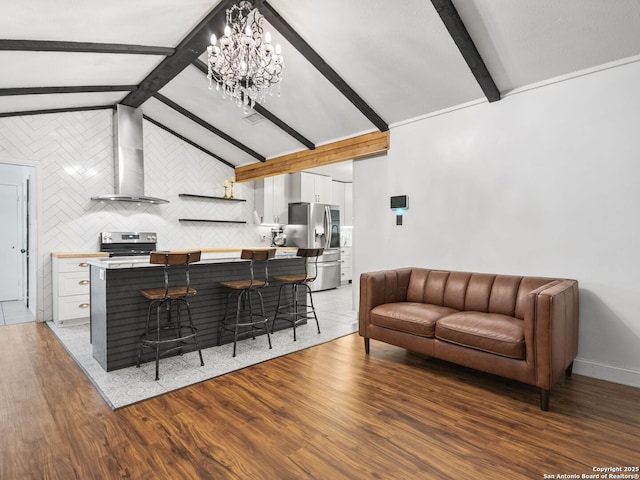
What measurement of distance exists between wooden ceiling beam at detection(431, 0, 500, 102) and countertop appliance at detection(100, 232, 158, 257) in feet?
16.7

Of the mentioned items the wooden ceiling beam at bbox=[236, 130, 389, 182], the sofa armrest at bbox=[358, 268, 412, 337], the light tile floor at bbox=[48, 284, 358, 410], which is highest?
the wooden ceiling beam at bbox=[236, 130, 389, 182]

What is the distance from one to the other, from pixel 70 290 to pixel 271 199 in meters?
3.77

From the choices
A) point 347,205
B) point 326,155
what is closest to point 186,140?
point 326,155

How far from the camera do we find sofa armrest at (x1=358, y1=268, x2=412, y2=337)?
3.42 m

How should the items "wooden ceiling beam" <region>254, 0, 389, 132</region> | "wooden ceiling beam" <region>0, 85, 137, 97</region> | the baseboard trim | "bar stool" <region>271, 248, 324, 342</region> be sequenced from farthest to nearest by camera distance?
"bar stool" <region>271, 248, 324, 342</region> → "wooden ceiling beam" <region>0, 85, 137, 97</region> → "wooden ceiling beam" <region>254, 0, 389, 132</region> → the baseboard trim

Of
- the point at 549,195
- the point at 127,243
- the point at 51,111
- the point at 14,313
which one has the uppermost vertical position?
the point at 51,111

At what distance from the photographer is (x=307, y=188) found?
7207 millimetres

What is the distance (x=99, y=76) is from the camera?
4012 mm

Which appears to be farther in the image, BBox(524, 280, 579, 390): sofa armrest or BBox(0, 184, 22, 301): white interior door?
BBox(0, 184, 22, 301): white interior door

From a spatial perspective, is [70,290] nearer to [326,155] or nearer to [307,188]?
[326,155]

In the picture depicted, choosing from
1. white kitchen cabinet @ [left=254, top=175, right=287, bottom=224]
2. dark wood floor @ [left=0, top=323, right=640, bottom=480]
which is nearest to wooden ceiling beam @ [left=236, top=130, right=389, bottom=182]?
white kitchen cabinet @ [left=254, top=175, right=287, bottom=224]

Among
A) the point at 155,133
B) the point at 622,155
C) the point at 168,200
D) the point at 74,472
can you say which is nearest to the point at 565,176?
the point at 622,155

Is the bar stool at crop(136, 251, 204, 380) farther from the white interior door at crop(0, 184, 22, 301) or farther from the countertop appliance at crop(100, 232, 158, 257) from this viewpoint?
the white interior door at crop(0, 184, 22, 301)

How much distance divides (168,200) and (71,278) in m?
1.87
